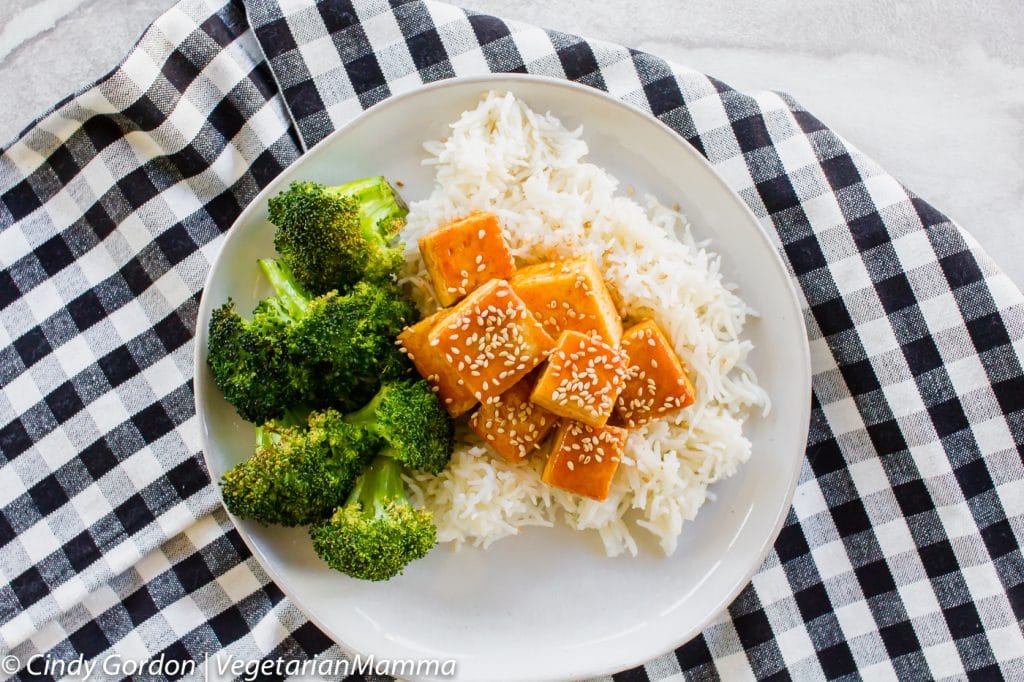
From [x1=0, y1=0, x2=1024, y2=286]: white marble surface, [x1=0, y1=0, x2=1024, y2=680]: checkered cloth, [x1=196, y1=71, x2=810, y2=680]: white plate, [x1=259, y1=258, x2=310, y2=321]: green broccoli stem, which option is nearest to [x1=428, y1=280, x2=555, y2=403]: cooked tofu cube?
[x1=259, y1=258, x2=310, y2=321]: green broccoli stem

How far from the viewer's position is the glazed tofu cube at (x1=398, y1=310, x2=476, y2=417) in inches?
113

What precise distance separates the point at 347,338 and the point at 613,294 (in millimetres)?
1016

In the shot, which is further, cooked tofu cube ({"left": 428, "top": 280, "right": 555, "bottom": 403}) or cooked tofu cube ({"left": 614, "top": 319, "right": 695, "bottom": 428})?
cooked tofu cube ({"left": 614, "top": 319, "right": 695, "bottom": 428})

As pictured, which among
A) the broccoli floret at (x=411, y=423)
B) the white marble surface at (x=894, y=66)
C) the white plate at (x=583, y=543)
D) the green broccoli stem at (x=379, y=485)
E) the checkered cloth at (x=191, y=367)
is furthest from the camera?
the white marble surface at (x=894, y=66)

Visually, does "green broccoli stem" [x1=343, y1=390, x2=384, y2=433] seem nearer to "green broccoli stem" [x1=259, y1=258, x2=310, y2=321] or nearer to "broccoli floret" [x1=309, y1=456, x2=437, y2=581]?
"broccoli floret" [x1=309, y1=456, x2=437, y2=581]

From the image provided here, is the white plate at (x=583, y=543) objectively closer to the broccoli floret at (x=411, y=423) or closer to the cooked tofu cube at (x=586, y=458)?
the cooked tofu cube at (x=586, y=458)

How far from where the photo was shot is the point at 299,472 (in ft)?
9.08

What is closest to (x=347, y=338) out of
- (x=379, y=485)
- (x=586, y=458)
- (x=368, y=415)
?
(x=368, y=415)

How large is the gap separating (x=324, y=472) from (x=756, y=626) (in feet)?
6.39

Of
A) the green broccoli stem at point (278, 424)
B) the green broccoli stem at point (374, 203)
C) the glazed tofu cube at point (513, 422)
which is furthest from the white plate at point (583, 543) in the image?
the glazed tofu cube at point (513, 422)

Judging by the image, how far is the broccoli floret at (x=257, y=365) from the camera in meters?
2.82

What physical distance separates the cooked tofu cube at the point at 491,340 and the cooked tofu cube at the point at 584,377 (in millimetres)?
95

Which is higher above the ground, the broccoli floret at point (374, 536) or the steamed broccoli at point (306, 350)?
the steamed broccoli at point (306, 350)

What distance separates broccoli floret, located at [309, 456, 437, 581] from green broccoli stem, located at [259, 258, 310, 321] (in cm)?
74
